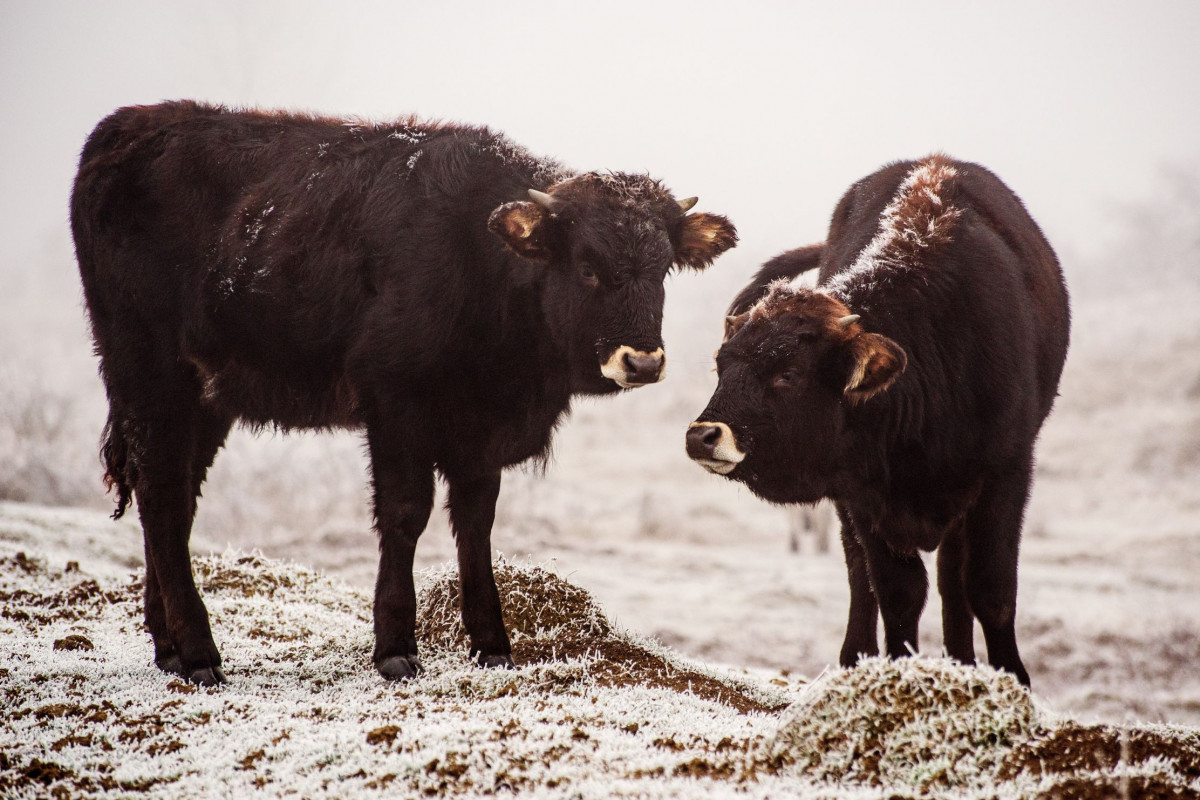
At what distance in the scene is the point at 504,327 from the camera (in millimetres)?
6098

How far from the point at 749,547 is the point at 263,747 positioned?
1623cm

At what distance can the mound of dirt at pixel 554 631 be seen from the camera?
20.1 ft

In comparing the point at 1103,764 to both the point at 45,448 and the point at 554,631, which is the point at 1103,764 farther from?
the point at 45,448

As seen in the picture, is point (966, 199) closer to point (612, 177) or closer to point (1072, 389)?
point (612, 177)

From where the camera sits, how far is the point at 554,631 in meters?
6.82

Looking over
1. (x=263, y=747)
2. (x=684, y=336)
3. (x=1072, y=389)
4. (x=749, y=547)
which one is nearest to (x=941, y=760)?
(x=263, y=747)

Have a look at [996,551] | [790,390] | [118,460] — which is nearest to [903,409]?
[790,390]

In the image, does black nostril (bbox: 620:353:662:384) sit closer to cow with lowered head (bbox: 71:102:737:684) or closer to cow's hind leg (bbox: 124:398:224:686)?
cow with lowered head (bbox: 71:102:737:684)

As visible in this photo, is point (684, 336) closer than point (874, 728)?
No

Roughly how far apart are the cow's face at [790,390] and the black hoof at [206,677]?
2845mm

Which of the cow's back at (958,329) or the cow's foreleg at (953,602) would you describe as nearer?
the cow's back at (958,329)

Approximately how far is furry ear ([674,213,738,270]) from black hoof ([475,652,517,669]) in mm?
2444

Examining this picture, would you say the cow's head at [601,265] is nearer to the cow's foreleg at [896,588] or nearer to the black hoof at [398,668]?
the cow's foreleg at [896,588]

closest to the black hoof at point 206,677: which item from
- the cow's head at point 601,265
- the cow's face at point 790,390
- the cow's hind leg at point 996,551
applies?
the cow's head at point 601,265
